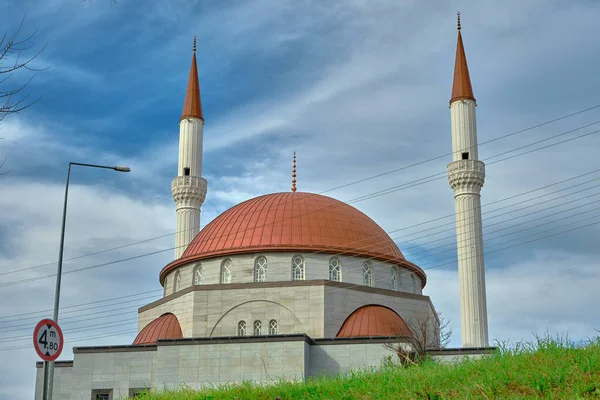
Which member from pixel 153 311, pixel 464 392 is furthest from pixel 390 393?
pixel 153 311

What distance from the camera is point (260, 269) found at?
1186 inches

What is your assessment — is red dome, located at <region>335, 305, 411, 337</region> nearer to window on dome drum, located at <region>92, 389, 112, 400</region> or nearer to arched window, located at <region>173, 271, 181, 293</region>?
arched window, located at <region>173, 271, 181, 293</region>

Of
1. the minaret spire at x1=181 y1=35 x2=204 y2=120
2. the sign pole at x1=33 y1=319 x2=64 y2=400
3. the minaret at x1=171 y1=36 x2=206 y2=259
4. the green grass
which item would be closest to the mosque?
the minaret at x1=171 y1=36 x2=206 y2=259

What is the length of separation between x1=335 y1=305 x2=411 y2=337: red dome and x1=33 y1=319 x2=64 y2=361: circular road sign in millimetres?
15924

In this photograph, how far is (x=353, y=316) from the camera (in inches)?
1137

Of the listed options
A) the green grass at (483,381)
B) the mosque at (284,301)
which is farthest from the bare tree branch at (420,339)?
the green grass at (483,381)

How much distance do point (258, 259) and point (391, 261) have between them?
16.8 feet

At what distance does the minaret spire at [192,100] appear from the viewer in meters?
40.4

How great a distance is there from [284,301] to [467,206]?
9.97 m

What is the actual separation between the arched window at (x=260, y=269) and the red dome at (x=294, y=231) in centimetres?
44

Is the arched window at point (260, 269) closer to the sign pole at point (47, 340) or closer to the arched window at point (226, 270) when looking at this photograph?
the arched window at point (226, 270)

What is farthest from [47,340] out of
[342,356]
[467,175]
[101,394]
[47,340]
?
[467,175]

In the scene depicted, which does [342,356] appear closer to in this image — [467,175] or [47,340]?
[467,175]

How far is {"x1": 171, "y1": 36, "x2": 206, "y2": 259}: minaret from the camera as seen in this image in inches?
1483
